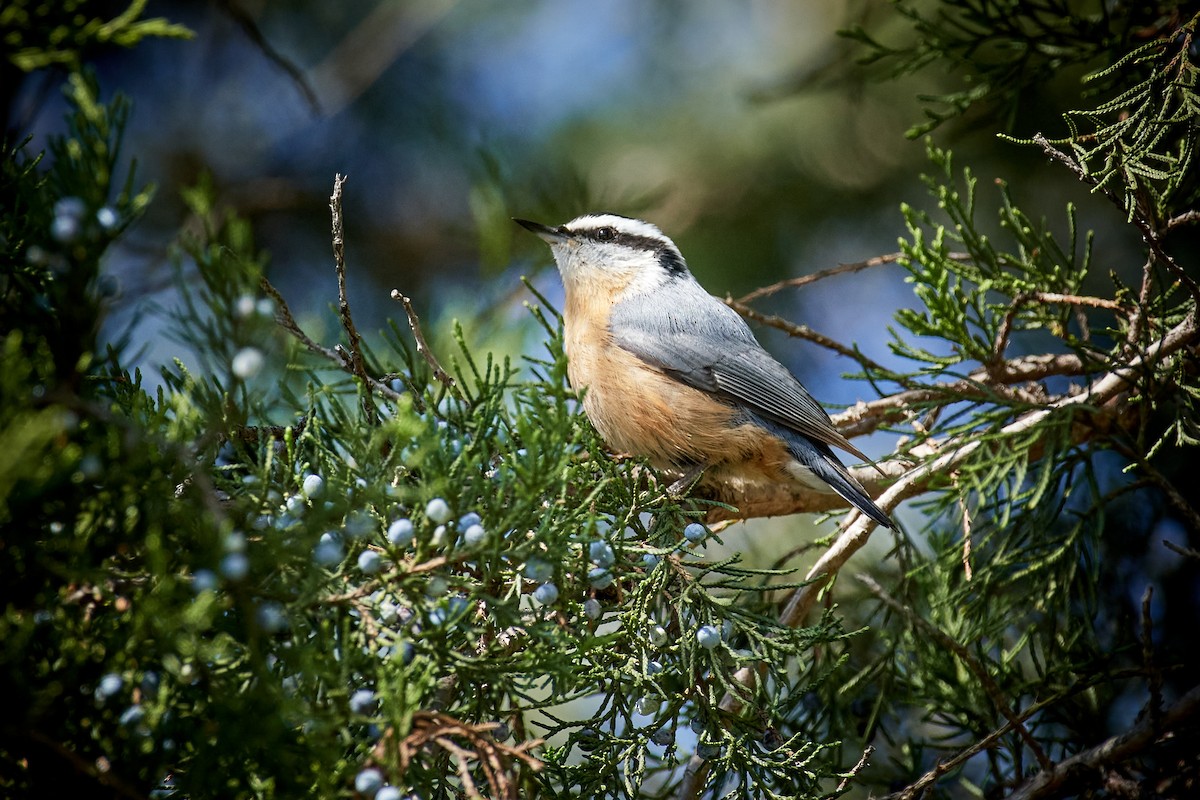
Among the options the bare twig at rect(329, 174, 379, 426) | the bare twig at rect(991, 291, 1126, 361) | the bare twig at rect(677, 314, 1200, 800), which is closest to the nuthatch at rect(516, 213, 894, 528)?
the bare twig at rect(677, 314, 1200, 800)

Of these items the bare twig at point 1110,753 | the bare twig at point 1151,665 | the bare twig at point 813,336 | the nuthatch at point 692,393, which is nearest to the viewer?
the bare twig at point 1151,665

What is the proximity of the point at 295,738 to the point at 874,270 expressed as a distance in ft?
13.9

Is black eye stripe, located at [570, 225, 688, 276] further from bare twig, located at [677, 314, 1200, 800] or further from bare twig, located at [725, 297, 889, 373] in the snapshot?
bare twig, located at [677, 314, 1200, 800]

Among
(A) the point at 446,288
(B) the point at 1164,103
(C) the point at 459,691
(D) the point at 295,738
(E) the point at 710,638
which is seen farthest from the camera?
(A) the point at 446,288

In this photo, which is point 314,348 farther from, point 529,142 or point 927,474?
point 529,142

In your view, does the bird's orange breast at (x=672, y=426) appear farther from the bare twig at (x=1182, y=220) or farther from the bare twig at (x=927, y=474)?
the bare twig at (x=1182, y=220)

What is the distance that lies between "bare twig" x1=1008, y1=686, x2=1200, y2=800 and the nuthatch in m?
0.98

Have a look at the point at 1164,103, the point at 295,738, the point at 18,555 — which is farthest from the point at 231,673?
the point at 1164,103

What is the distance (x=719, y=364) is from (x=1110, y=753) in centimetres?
183

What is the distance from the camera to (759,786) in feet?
6.75

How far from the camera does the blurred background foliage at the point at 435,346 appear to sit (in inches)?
57.8

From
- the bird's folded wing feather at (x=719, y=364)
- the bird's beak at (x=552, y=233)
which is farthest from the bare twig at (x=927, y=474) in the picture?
the bird's beak at (x=552, y=233)

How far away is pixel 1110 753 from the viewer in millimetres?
2400

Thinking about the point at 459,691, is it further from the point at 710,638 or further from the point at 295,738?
the point at 710,638
